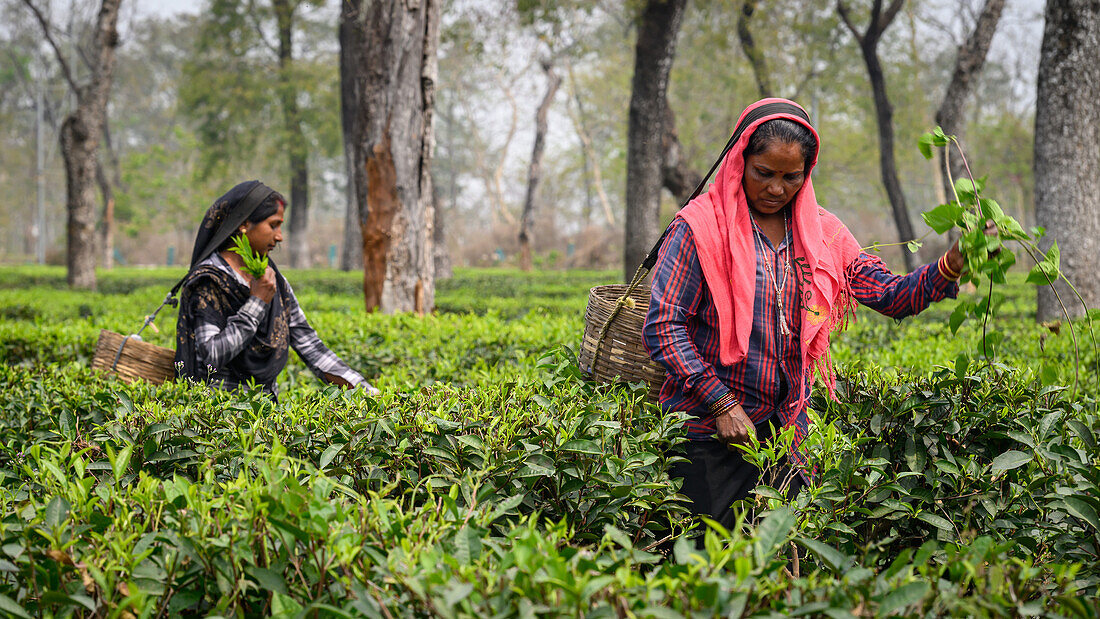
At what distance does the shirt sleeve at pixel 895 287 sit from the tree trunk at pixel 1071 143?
4454 mm

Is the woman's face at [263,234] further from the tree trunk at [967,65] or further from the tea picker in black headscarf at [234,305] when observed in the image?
the tree trunk at [967,65]

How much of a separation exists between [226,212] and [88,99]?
34.3ft

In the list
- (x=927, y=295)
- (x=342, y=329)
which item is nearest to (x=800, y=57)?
(x=342, y=329)

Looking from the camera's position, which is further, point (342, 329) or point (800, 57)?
point (800, 57)

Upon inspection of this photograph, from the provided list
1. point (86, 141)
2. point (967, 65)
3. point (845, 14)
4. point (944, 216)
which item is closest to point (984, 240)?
point (944, 216)

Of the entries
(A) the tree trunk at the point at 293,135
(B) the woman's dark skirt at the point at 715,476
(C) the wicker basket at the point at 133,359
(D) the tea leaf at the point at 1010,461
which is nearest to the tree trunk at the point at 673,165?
(C) the wicker basket at the point at 133,359

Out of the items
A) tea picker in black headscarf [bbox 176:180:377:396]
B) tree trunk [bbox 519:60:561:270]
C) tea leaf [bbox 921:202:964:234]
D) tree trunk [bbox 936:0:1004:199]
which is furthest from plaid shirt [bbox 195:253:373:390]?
tree trunk [bbox 519:60:561:270]

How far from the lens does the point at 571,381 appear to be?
2586 millimetres

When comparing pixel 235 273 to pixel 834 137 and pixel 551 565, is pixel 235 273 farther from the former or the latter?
pixel 834 137

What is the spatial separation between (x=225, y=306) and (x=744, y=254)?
206 centimetres

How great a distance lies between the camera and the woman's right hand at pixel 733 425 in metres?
2.22

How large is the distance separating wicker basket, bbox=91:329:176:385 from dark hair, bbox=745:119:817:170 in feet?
8.05

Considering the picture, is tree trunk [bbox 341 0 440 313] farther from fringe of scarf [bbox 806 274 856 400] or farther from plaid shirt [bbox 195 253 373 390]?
fringe of scarf [bbox 806 274 856 400]

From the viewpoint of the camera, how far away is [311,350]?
3.40m
